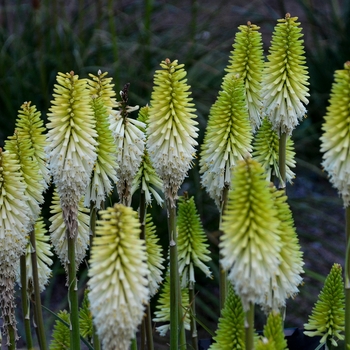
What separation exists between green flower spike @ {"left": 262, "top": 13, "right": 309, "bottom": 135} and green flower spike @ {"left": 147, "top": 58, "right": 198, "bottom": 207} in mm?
488

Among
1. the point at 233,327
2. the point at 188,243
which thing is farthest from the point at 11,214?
the point at 233,327

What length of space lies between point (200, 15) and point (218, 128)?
896 cm

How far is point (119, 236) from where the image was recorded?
2742 millimetres

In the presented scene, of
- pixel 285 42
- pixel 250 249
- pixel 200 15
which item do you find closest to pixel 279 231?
pixel 250 249

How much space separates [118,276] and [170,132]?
111cm

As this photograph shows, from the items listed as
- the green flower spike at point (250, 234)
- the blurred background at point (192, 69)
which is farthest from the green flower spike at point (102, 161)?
the blurred background at point (192, 69)

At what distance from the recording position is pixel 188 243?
4.32 m

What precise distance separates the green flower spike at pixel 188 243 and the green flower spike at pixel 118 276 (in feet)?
4.52

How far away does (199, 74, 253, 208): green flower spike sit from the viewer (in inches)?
148

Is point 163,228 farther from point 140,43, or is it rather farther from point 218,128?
point 218,128

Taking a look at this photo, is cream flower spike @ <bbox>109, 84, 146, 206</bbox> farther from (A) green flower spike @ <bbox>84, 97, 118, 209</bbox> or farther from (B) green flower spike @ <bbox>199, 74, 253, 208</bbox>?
(B) green flower spike @ <bbox>199, 74, 253, 208</bbox>

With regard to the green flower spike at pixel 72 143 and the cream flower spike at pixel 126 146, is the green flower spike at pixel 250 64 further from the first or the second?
the green flower spike at pixel 72 143

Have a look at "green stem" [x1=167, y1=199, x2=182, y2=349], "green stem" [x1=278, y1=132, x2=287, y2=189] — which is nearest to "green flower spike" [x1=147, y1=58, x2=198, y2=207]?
"green stem" [x1=167, y1=199, x2=182, y2=349]

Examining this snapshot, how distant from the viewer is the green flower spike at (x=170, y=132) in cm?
362
